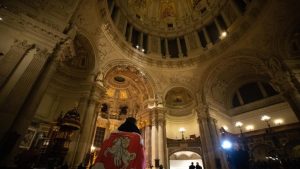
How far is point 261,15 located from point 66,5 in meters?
14.8

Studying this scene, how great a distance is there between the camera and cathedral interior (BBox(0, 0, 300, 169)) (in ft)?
23.7

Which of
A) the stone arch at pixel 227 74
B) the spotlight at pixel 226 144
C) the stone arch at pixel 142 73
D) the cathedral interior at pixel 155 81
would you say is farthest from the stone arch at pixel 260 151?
the stone arch at pixel 142 73

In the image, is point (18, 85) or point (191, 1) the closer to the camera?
point (18, 85)

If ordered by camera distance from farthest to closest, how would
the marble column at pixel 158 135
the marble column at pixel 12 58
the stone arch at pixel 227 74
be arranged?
the stone arch at pixel 227 74 < the marble column at pixel 158 135 < the marble column at pixel 12 58

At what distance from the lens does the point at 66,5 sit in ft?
30.8

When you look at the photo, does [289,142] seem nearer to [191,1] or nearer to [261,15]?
[261,15]

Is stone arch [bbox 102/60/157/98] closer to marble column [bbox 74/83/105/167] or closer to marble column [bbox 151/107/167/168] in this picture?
marble column [bbox 151/107/167/168]

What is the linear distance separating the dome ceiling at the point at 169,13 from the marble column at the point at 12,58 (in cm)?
1345

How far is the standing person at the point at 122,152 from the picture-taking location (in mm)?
4078

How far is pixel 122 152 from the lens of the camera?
13.9 feet

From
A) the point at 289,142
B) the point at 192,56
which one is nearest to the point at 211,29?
the point at 192,56

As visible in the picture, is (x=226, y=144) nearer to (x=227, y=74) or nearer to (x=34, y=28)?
(x=227, y=74)

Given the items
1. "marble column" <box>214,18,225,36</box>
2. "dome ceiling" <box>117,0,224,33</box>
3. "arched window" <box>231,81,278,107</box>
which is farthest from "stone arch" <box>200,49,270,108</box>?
"dome ceiling" <box>117,0,224,33</box>

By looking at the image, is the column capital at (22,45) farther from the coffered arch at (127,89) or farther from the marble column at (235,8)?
the marble column at (235,8)
